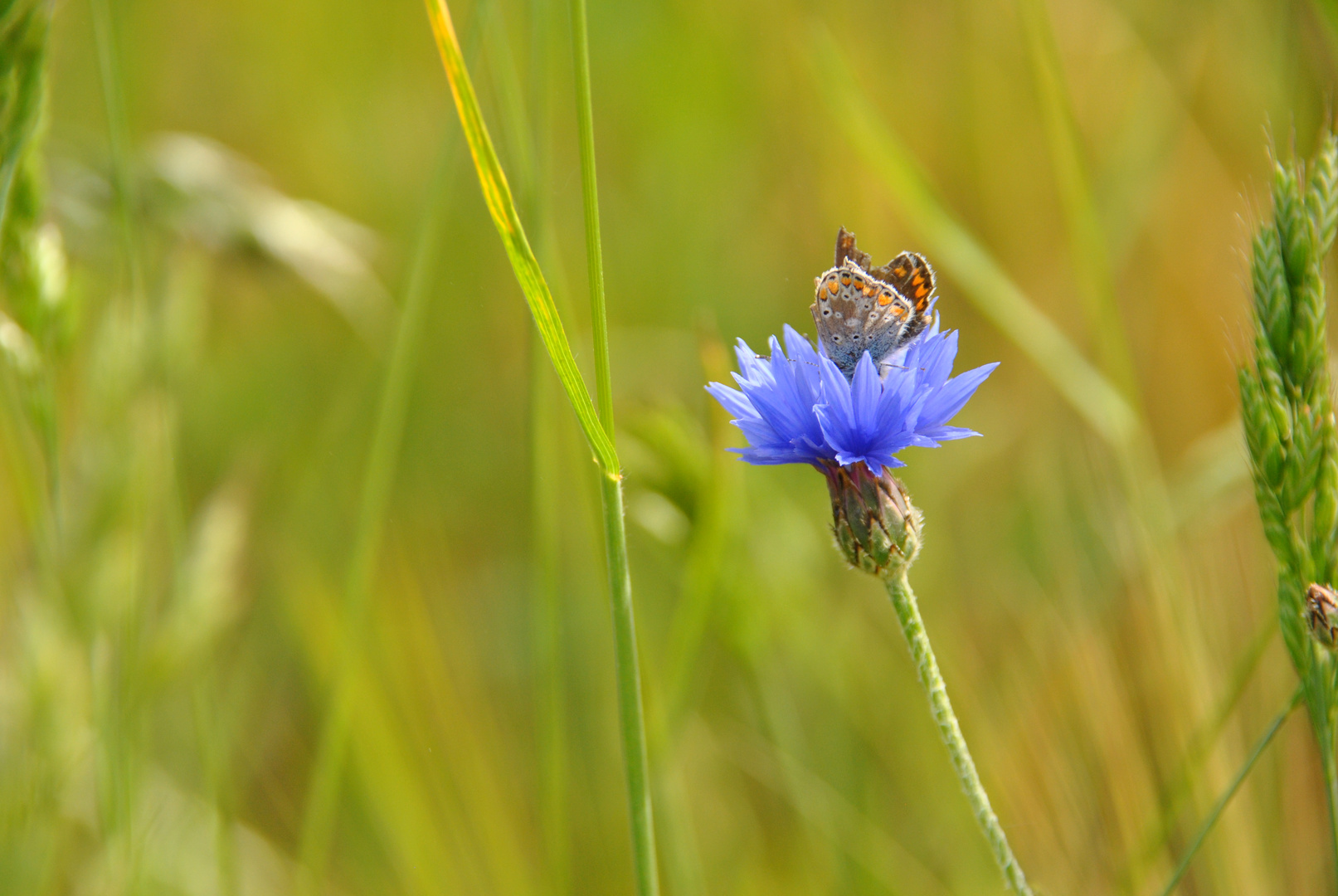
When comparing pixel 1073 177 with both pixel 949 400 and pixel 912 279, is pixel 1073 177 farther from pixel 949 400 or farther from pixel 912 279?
pixel 949 400

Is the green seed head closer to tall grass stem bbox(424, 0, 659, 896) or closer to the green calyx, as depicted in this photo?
the green calyx

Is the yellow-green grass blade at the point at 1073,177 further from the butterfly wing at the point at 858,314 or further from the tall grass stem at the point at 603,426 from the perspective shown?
the tall grass stem at the point at 603,426

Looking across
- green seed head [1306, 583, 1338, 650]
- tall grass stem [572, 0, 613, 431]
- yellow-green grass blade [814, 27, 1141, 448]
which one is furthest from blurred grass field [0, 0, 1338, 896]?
tall grass stem [572, 0, 613, 431]

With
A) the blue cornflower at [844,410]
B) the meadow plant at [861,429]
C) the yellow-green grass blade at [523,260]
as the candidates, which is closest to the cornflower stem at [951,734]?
the meadow plant at [861,429]

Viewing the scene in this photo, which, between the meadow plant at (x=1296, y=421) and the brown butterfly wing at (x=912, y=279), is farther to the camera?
the brown butterfly wing at (x=912, y=279)

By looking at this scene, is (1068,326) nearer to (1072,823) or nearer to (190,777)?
(1072,823)

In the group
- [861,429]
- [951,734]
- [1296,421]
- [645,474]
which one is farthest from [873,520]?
[645,474]
